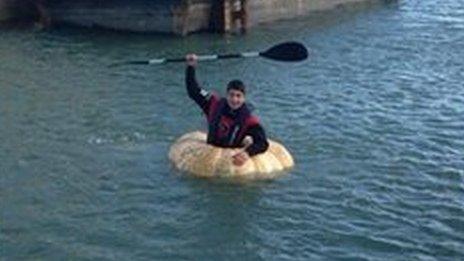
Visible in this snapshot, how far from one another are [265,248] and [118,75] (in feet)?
38.4

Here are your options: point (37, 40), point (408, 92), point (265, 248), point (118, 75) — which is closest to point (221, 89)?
point (118, 75)

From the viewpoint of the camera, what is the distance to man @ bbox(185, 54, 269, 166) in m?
19.1

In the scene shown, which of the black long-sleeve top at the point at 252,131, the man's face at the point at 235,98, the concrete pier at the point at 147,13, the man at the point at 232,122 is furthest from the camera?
the concrete pier at the point at 147,13

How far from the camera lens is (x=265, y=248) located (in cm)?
1655

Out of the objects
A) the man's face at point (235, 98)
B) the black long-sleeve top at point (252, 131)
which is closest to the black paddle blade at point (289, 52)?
the black long-sleeve top at point (252, 131)

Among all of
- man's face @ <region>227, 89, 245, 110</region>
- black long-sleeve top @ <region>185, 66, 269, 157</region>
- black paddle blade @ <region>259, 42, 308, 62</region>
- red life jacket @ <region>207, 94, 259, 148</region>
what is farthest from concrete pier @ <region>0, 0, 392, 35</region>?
man's face @ <region>227, 89, 245, 110</region>

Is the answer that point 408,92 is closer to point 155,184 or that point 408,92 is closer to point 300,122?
point 300,122

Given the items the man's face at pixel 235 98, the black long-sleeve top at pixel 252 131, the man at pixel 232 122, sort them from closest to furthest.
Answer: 1. the man's face at pixel 235 98
2. the man at pixel 232 122
3. the black long-sleeve top at pixel 252 131

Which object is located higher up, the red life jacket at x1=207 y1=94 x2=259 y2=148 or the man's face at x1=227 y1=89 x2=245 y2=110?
the man's face at x1=227 y1=89 x2=245 y2=110

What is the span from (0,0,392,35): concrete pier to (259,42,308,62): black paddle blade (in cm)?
999

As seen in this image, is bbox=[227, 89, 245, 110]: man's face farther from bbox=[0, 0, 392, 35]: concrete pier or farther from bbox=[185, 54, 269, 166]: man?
bbox=[0, 0, 392, 35]: concrete pier

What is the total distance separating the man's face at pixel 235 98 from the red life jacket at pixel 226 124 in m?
0.13

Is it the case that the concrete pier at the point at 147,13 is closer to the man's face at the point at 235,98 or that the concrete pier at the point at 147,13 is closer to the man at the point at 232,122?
the man at the point at 232,122

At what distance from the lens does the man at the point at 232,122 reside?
19062 mm
